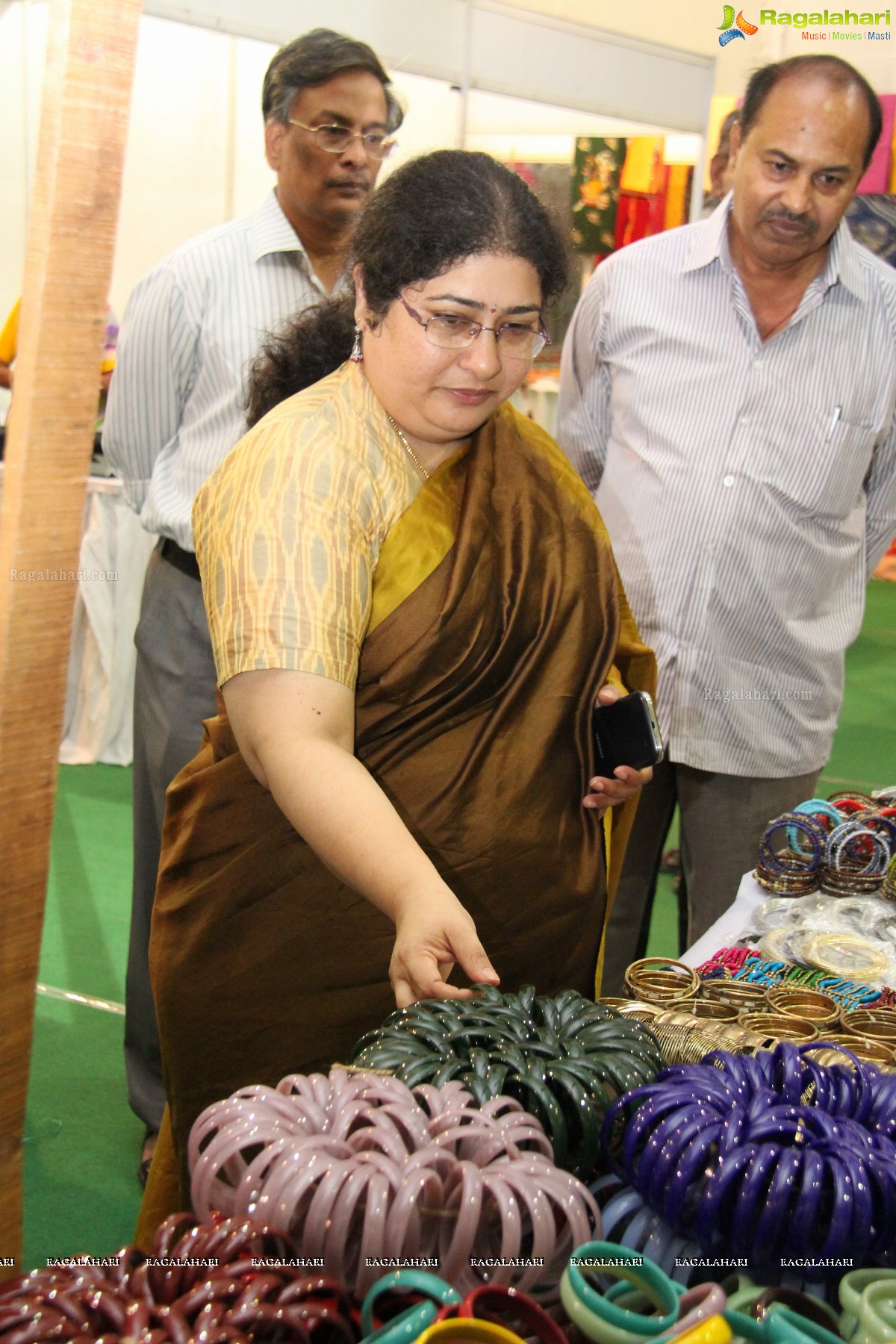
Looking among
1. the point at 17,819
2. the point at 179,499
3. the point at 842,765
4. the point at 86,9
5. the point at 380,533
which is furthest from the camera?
the point at 842,765

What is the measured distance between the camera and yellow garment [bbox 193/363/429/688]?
4.43 feet

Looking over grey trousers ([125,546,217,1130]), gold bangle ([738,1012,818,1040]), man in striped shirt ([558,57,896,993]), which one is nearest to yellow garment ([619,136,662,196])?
man in striped shirt ([558,57,896,993])

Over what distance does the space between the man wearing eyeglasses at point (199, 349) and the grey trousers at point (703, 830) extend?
89 cm

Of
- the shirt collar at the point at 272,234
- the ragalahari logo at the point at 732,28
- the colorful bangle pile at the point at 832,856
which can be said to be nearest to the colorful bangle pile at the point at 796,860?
the colorful bangle pile at the point at 832,856

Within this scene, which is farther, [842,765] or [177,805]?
[842,765]

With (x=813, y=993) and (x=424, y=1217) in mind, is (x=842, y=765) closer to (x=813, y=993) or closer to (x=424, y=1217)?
(x=813, y=993)

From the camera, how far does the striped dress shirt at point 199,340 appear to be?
8.07ft

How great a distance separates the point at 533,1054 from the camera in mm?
986

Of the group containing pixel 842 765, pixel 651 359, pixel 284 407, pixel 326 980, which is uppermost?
pixel 651 359

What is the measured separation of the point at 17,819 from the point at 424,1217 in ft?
1.67

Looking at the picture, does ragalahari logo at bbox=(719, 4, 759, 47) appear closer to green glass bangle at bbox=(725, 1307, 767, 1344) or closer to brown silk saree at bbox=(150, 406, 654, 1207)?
brown silk saree at bbox=(150, 406, 654, 1207)

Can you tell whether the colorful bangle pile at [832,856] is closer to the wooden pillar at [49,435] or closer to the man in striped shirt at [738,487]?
the man in striped shirt at [738,487]

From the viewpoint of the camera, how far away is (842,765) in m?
5.45

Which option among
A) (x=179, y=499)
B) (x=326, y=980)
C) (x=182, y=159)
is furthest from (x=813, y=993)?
Result: (x=182, y=159)
